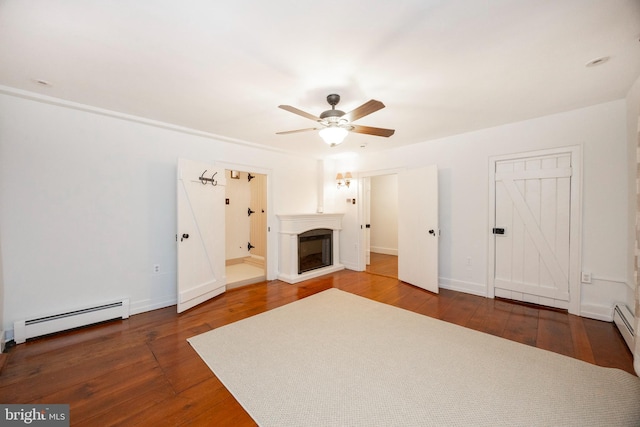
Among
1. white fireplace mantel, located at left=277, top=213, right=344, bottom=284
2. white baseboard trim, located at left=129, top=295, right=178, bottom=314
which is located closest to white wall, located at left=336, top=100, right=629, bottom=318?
white fireplace mantel, located at left=277, top=213, right=344, bottom=284

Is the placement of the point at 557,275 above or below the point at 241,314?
above

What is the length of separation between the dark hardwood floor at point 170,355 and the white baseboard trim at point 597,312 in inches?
4.0

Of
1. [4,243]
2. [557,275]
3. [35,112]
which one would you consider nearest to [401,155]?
[557,275]

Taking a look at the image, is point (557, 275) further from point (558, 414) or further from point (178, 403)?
point (178, 403)

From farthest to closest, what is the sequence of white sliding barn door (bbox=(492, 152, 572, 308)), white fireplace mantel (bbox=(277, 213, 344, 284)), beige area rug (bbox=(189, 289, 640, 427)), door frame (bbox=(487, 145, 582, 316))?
white fireplace mantel (bbox=(277, 213, 344, 284))
white sliding barn door (bbox=(492, 152, 572, 308))
door frame (bbox=(487, 145, 582, 316))
beige area rug (bbox=(189, 289, 640, 427))

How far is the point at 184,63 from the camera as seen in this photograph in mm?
2006

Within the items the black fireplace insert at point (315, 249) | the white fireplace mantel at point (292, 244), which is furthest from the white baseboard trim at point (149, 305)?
the black fireplace insert at point (315, 249)

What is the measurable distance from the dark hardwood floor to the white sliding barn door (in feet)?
0.95

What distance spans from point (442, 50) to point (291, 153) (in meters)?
3.46

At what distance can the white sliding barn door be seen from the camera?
3201mm

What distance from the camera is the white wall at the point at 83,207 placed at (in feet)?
8.32

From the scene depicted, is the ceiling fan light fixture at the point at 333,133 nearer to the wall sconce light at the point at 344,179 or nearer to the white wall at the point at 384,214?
the wall sconce light at the point at 344,179

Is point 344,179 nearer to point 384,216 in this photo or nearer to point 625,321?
point 384,216

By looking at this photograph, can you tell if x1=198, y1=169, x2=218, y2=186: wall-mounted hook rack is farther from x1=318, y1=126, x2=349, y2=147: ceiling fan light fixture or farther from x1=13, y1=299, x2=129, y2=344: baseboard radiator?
x1=318, y1=126, x2=349, y2=147: ceiling fan light fixture
